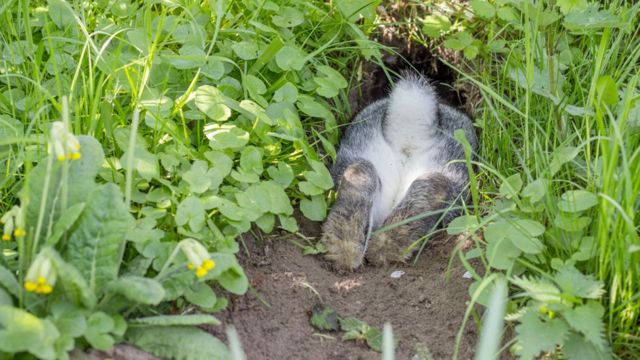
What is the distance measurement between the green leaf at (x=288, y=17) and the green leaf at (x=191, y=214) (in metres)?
1.23

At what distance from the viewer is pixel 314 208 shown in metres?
3.60

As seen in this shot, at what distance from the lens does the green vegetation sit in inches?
100

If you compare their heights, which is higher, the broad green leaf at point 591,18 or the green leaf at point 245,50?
the broad green leaf at point 591,18

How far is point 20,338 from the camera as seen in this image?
2.23 m

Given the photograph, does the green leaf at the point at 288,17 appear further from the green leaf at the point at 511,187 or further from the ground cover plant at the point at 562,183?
the green leaf at the point at 511,187

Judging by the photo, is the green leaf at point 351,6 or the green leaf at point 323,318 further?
the green leaf at point 351,6

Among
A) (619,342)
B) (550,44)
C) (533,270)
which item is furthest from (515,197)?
(550,44)

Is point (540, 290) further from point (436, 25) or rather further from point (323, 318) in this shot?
point (436, 25)

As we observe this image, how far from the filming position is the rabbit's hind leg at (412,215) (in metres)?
3.57

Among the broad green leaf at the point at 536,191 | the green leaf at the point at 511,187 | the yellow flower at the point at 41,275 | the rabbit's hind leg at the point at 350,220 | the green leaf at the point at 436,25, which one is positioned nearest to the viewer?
the yellow flower at the point at 41,275

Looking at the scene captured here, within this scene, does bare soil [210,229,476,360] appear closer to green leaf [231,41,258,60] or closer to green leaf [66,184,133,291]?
green leaf [66,184,133,291]

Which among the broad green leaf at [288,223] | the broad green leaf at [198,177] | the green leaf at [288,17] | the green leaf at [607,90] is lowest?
the broad green leaf at [288,223]

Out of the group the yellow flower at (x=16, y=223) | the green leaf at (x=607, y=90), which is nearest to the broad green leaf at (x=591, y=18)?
the green leaf at (x=607, y=90)

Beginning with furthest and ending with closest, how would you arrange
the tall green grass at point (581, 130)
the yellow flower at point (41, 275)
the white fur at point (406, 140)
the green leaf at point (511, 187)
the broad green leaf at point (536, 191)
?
the white fur at point (406, 140)
the green leaf at point (511, 187)
the broad green leaf at point (536, 191)
the tall green grass at point (581, 130)
the yellow flower at point (41, 275)
